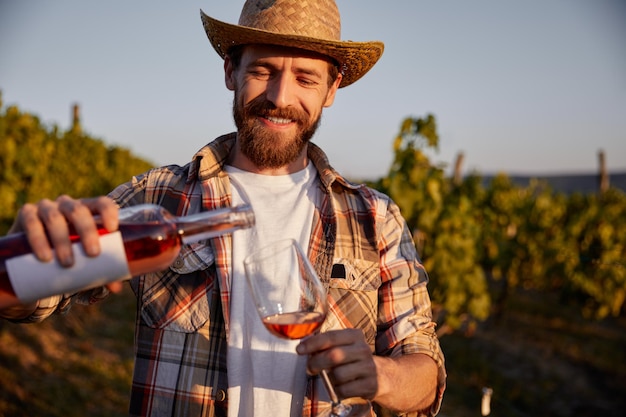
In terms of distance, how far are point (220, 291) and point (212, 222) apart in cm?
56

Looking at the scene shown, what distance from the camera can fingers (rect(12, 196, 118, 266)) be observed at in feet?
3.64

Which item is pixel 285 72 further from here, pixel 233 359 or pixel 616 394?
pixel 616 394

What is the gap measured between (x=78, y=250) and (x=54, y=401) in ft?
19.0

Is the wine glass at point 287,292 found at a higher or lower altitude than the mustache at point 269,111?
lower

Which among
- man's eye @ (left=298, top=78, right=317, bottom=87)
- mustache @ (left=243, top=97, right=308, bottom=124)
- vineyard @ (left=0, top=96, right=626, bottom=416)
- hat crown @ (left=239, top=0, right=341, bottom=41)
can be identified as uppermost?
hat crown @ (left=239, top=0, right=341, bottom=41)

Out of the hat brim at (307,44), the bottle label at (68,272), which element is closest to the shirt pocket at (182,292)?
the bottle label at (68,272)

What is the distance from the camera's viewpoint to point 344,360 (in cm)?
136

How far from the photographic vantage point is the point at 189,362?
5.86ft

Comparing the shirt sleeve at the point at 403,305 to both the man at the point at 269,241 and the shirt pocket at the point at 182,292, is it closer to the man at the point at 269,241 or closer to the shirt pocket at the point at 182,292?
the man at the point at 269,241

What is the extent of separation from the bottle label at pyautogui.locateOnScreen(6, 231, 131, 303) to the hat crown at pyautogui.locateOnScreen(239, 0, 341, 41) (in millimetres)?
1107

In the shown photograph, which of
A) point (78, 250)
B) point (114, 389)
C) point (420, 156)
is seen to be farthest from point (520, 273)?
point (78, 250)

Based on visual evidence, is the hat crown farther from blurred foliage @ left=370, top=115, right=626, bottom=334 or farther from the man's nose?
blurred foliage @ left=370, top=115, right=626, bottom=334

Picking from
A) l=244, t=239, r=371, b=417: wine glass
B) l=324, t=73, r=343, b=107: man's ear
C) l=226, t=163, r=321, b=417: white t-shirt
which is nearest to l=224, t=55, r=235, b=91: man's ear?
l=324, t=73, r=343, b=107: man's ear

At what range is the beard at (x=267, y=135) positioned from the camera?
2037 millimetres
